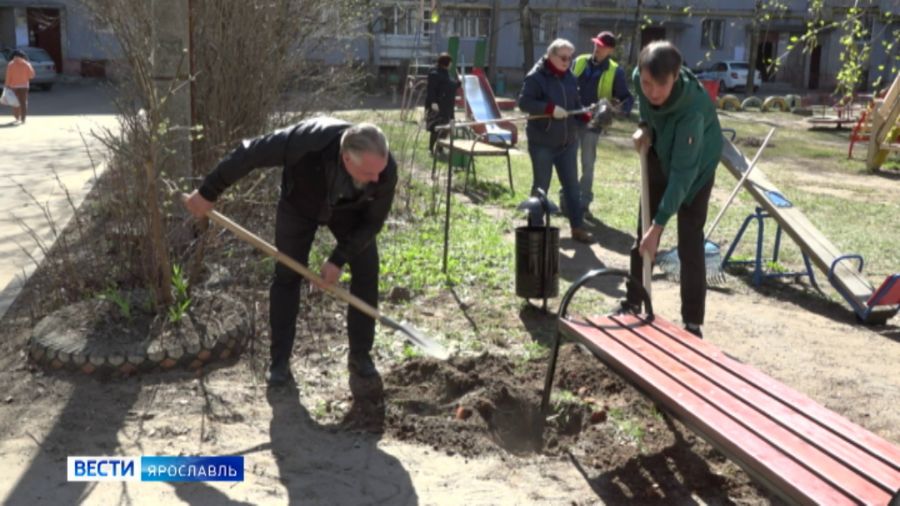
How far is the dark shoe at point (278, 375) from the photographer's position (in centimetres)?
464

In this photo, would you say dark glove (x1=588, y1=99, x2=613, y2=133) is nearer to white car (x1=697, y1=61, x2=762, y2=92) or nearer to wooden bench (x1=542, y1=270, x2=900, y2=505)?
wooden bench (x1=542, y1=270, x2=900, y2=505)

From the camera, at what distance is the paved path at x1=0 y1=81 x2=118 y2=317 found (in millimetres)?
6902

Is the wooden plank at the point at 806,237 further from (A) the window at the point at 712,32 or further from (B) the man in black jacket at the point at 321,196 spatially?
(A) the window at the point at 712,32

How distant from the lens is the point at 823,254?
23.0ft

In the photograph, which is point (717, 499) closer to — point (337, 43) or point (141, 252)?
point (141, 252)

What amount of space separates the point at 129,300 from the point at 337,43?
498 cm

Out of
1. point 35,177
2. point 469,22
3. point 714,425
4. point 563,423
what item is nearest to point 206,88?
point 563,423

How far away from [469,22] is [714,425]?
40.5 metres

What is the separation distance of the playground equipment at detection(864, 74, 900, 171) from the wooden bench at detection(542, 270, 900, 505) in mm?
12261

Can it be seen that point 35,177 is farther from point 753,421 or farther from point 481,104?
point 753,421

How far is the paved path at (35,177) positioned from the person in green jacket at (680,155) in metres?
3.60

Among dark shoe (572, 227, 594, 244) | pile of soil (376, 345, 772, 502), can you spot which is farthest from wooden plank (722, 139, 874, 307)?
pile of soil (376, 345, 772, 502)

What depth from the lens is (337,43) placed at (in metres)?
9.45

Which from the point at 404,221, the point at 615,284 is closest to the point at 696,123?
the point at 615,284
